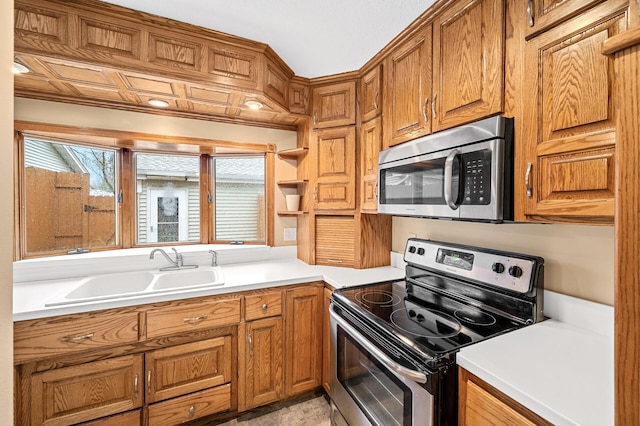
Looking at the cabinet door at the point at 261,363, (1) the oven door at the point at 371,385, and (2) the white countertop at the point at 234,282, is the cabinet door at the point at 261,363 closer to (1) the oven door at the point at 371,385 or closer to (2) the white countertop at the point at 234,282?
(2) the white countertop at the point at 234,282

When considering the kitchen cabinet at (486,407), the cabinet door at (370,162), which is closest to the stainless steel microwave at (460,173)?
the cabinet door at (370,162)

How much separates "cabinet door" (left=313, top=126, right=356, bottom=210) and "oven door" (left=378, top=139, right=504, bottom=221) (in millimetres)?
491

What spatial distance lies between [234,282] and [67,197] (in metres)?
1.46

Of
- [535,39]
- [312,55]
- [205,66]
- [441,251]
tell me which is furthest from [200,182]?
[535,39]

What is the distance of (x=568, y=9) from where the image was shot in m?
0.92

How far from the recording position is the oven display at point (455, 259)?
1.47 m

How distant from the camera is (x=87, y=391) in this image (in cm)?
144

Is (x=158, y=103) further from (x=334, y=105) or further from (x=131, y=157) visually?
(x=334, y=105)

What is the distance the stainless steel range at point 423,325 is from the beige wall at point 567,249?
101 mm

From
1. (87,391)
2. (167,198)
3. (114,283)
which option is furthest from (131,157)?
(87,391)

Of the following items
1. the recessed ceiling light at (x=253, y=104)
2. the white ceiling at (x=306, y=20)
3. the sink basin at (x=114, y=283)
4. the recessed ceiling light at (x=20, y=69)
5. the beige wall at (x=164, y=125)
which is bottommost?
the sink basin at (x=114, y=283)

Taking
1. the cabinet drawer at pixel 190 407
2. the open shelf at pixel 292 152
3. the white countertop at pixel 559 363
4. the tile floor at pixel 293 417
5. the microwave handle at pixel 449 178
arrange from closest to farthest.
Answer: the white countertop at pixel 559 363 < the microwave handle at pixel 449 178 < the cabinet drawer at pixel 190 407 < the tile floor at pixel 293 417 < the open shelf at pixel 292 152

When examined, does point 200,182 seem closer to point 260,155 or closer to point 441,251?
point 260,155

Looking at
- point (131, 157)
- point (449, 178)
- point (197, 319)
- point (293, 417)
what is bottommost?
point (293, 417)
